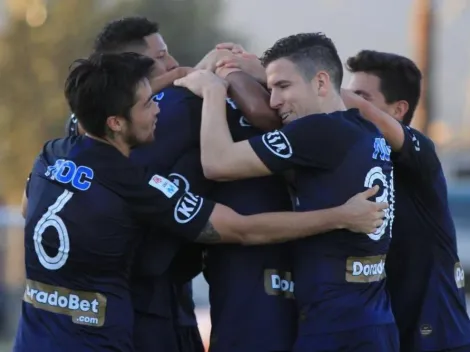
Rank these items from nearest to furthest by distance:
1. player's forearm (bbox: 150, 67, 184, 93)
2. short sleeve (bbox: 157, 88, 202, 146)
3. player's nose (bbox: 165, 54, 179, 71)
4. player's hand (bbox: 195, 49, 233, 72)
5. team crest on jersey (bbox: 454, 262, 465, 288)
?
short sleeve (bbox: 157, 88, 202, 146), player's forearm (bbox: 150, 67, 184, 93), player's hand (bbox: 195, 49, 233, 72), player's nose (bbox: 165, 54, 179, 71), team crest on jersey (bbox: 454, 262, 465, 288)

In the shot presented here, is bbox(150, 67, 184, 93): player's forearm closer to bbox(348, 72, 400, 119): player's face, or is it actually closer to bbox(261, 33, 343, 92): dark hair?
bbox(261, 33, 343, 92): dark hair

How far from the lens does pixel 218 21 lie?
86.6ft

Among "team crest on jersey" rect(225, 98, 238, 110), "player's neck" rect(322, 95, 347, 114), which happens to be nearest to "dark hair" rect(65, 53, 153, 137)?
"team crest on jersey" rect(225, 98, 238, 110)

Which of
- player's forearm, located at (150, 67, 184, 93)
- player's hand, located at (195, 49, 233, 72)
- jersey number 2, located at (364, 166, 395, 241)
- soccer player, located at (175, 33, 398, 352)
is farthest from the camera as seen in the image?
player's hand, located at (195, 49, 233, 72)

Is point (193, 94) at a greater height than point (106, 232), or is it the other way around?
point (193, 94)

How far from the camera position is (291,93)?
4.74 m

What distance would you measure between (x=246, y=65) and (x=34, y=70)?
683 inches

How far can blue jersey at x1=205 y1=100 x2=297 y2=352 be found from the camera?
4746 millimetres

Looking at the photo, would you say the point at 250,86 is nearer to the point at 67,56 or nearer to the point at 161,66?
the point at 161,66

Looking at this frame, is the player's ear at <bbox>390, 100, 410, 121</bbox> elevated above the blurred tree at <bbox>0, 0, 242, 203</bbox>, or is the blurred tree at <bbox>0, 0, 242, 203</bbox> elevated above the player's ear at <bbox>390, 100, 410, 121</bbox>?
the blurred tree at <bbox>0, 0, 242, 203</bbox>

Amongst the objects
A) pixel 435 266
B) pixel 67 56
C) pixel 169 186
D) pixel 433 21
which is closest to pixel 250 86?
pixel 169 186

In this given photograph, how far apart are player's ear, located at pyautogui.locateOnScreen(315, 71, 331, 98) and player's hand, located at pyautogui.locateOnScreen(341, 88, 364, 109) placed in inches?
11.6

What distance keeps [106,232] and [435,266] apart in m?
1.77

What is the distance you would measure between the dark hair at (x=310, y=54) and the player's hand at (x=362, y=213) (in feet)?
1.67
